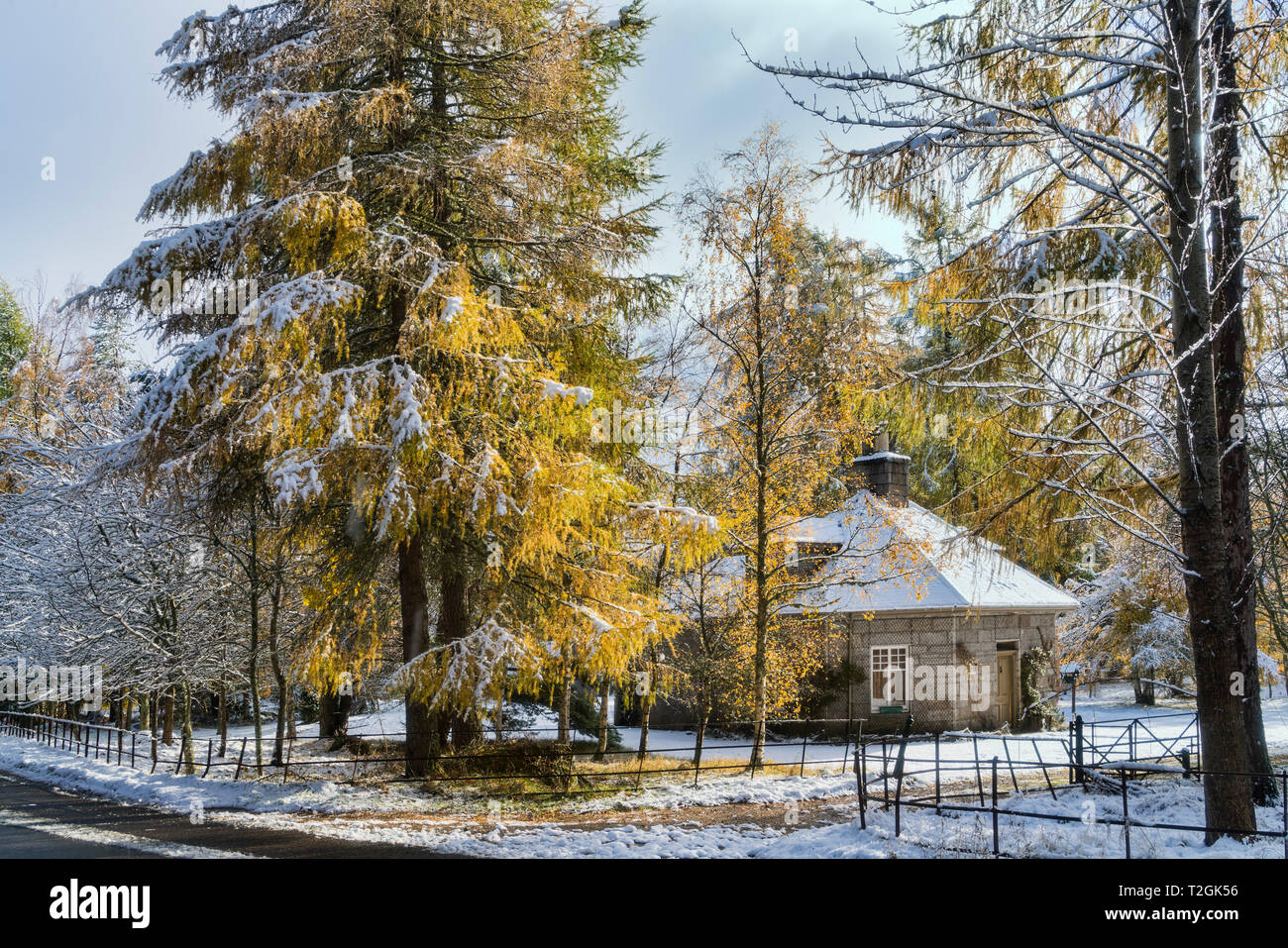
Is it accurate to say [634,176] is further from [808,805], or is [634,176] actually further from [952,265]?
[808,805]

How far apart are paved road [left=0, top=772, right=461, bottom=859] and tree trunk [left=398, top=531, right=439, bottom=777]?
285 centimetres

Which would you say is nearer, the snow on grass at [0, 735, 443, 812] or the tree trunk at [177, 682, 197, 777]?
the snow on grass at [0, 735, 443, 812]

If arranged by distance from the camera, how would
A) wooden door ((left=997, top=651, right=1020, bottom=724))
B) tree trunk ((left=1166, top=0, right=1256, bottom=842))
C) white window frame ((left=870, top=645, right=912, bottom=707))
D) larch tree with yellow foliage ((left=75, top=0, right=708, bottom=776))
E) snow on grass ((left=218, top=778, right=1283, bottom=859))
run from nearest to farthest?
tree trunk ((left=1166, top=0, right=1256, bottom=842)) → snow on grass ((left=218, top=778, right=1283, bottom=859)) → larch tree with yellow foliage ((left=75, top=0, right=708, bottom=776)) → white window frame ((left=870, top=645, right=912, bottom=707)) → wooden door ((left=997, top=651, right=1020, bottom=724))

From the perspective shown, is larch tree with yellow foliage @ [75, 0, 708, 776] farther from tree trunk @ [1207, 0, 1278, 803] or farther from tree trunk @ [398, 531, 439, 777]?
tree trunk @ [1207, 0, 1278, 803]

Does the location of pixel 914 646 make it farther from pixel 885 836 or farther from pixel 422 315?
pixel 422 315

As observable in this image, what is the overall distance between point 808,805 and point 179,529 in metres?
13.1

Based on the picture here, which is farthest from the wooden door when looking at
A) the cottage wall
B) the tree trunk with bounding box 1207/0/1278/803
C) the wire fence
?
the tree trunk with bounding box 1207/0/1278/803

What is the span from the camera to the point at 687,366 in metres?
21.4

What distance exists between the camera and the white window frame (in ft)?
78.2

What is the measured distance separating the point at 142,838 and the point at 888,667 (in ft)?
62.2

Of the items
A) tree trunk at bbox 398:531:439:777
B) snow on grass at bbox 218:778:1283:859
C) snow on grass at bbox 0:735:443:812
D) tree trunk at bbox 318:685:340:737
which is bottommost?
tree trunk at bbox 318:685:340:737

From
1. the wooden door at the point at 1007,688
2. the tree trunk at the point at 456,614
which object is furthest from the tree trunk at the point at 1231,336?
the wooden door at the point at 1007,688
